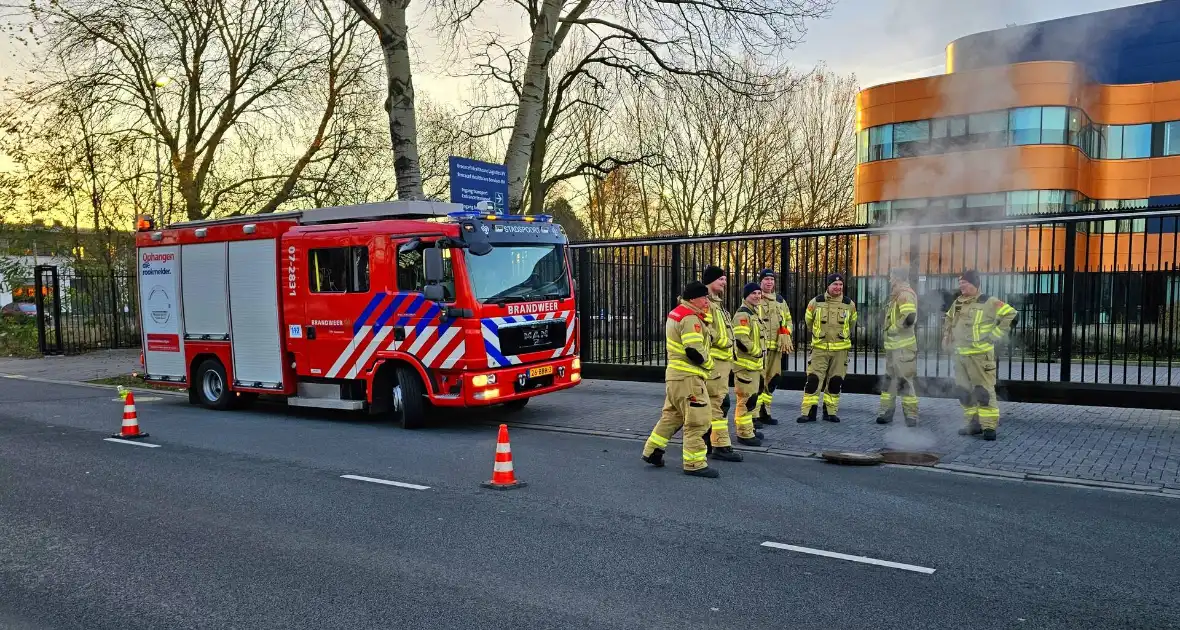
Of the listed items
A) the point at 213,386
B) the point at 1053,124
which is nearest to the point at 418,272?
the point at 213,386

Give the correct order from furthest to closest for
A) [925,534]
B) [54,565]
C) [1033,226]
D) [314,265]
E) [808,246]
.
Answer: [808,246]
[314,265]
[1033,226]
[925,534]
[54,565]

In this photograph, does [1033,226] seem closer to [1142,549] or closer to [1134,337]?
[1134,337]

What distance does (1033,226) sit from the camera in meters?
9.59

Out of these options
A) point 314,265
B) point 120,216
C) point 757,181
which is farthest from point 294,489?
point 757,181

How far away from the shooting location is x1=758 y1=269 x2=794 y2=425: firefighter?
9680mm

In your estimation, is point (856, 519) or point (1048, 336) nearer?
point (856, 519)

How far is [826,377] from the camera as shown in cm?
996

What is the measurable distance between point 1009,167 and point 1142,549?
8.09m

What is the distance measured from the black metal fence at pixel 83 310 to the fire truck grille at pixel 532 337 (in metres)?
17.5

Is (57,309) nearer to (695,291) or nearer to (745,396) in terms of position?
(745,396)

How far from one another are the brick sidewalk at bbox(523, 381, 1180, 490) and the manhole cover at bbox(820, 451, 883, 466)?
0.44 metres

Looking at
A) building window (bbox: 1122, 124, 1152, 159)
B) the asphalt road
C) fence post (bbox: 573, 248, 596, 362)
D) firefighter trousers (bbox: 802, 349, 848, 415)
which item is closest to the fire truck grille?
the asphalt road

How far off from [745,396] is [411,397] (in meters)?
4.23

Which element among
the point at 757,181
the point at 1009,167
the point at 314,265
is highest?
the point at 757,181
